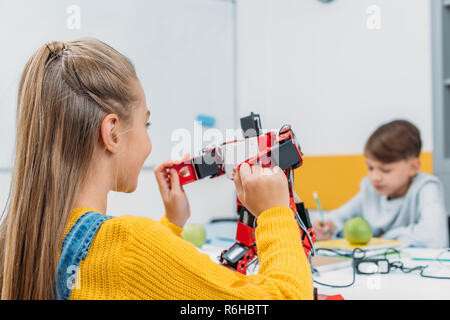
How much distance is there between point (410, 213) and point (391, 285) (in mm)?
858

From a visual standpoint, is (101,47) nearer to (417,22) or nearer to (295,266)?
(295,266)

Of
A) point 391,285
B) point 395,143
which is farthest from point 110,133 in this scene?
point 395,143

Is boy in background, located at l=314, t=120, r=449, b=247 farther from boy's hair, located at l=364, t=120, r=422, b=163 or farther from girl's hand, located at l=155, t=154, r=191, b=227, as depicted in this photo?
girl's hand, located at l=155, t=154, r=191, b=227

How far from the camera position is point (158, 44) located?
6.75 ft

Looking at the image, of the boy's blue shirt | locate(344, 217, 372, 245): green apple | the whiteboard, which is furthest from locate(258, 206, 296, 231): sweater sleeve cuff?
the whiteboard

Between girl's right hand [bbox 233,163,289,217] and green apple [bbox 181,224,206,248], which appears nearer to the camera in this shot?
girl's right hand [bbox 233,163,289,217]

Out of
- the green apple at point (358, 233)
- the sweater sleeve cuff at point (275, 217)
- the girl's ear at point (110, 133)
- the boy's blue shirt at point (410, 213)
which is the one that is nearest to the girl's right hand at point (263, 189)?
the sweater sleeve cuff at point (275, 217)

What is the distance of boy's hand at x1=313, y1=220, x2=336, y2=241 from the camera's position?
1.41 metres

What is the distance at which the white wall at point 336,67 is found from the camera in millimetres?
1797

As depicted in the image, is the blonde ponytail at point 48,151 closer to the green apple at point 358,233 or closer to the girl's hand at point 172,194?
the girl's hand at point 172,194

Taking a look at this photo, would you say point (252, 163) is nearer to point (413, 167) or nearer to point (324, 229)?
point (324, 229)

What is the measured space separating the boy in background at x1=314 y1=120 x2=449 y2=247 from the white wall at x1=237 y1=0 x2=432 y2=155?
0.88ft

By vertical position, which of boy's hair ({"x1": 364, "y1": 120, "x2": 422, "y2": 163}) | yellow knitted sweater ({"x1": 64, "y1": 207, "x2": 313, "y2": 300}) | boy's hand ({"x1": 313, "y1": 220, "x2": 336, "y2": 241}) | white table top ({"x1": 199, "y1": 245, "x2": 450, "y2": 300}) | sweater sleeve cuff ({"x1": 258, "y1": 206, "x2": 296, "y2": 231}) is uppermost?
boy's hair ({"x1": 364, "y1": 120, "x2": 422, "y2": 163})
